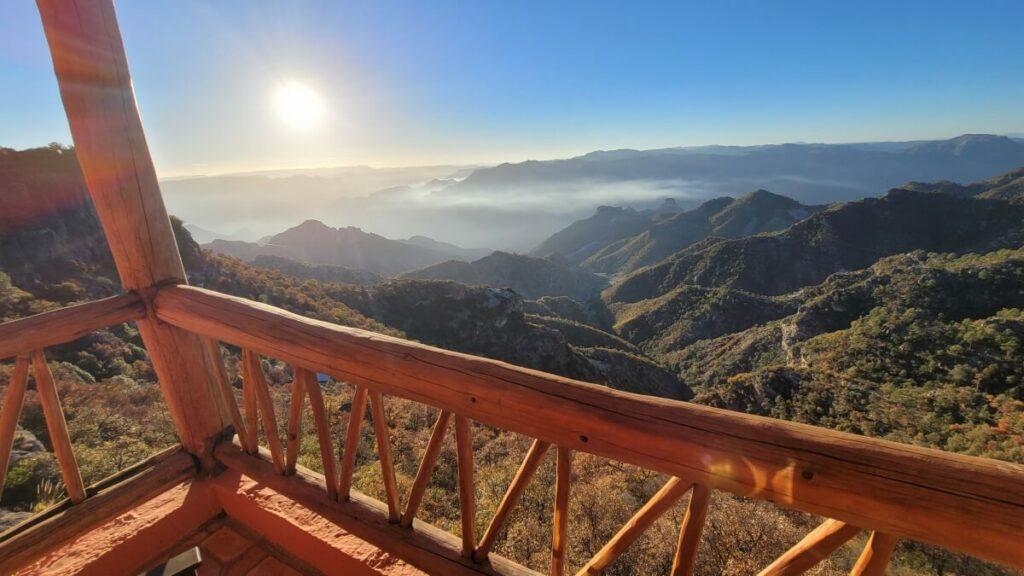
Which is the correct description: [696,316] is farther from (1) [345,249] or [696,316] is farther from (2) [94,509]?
(1) [345,249]

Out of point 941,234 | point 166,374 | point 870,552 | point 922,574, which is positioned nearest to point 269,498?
point 166,374

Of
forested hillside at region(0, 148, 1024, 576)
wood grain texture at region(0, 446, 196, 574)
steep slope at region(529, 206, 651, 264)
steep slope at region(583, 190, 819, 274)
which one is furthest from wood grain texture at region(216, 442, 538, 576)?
steep slope at region(529, 206, 651, 264)

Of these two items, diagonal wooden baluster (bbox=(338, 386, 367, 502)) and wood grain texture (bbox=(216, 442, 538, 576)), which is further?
diagonal wooden baluster (bbox=(338, 386, 367, 502))

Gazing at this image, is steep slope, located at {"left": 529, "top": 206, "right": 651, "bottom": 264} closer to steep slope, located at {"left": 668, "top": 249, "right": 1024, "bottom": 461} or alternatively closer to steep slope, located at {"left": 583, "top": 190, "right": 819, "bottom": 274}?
steep slope, located at {"left": 583, "top": 190, "right": 819, "bottom": 274}

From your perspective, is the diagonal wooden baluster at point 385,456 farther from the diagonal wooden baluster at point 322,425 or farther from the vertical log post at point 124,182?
the vertical log post at point 124,182

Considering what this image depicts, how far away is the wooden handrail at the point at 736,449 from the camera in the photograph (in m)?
0.74

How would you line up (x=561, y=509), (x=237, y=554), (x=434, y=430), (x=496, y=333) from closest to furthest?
(x=561, y=509) < (x=434, y=430) < (x=237, y=554) < (x=496, y=333)

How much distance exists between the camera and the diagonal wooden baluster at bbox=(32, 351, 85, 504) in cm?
185

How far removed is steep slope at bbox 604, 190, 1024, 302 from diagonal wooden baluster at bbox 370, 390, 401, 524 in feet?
207

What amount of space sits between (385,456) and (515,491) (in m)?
0.60

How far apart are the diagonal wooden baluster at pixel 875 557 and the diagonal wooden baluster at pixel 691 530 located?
0.29 meters

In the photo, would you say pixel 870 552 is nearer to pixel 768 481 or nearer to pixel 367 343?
pixel 768 481

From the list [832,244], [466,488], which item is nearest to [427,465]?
[466,488]

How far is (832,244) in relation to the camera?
6194cm
